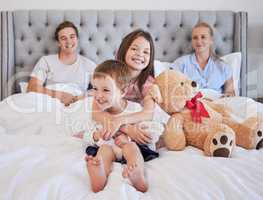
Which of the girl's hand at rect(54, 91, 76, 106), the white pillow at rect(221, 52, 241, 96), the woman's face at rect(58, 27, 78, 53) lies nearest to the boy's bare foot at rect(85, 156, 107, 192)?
the girl's hand at rect(54, 91, 76, 106)

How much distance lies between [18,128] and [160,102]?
82 centimetres

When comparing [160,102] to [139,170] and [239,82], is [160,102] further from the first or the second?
[239,82]

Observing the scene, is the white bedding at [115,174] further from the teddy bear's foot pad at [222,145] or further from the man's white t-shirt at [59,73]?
the man's white t-shirt at [59,73]

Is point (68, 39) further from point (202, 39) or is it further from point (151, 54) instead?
point (151, 54)

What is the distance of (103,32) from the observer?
295 centimetres

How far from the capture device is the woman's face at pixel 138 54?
170cm

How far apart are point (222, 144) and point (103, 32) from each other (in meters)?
1.69

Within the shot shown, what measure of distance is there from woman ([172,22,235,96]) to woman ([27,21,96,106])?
712 millimetres

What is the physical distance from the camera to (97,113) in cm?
164

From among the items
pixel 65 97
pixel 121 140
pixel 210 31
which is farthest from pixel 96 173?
pixel 210 31

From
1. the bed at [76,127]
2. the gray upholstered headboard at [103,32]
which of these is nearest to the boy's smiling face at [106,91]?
the bed at [76,127]

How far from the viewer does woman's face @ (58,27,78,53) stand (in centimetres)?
271

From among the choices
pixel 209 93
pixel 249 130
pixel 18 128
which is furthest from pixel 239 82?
pixel 18 128

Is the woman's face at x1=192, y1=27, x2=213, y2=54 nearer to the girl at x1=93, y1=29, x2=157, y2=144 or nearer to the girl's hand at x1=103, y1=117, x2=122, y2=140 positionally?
the girl at x1=93, y1=29, x2=157, y2=144
